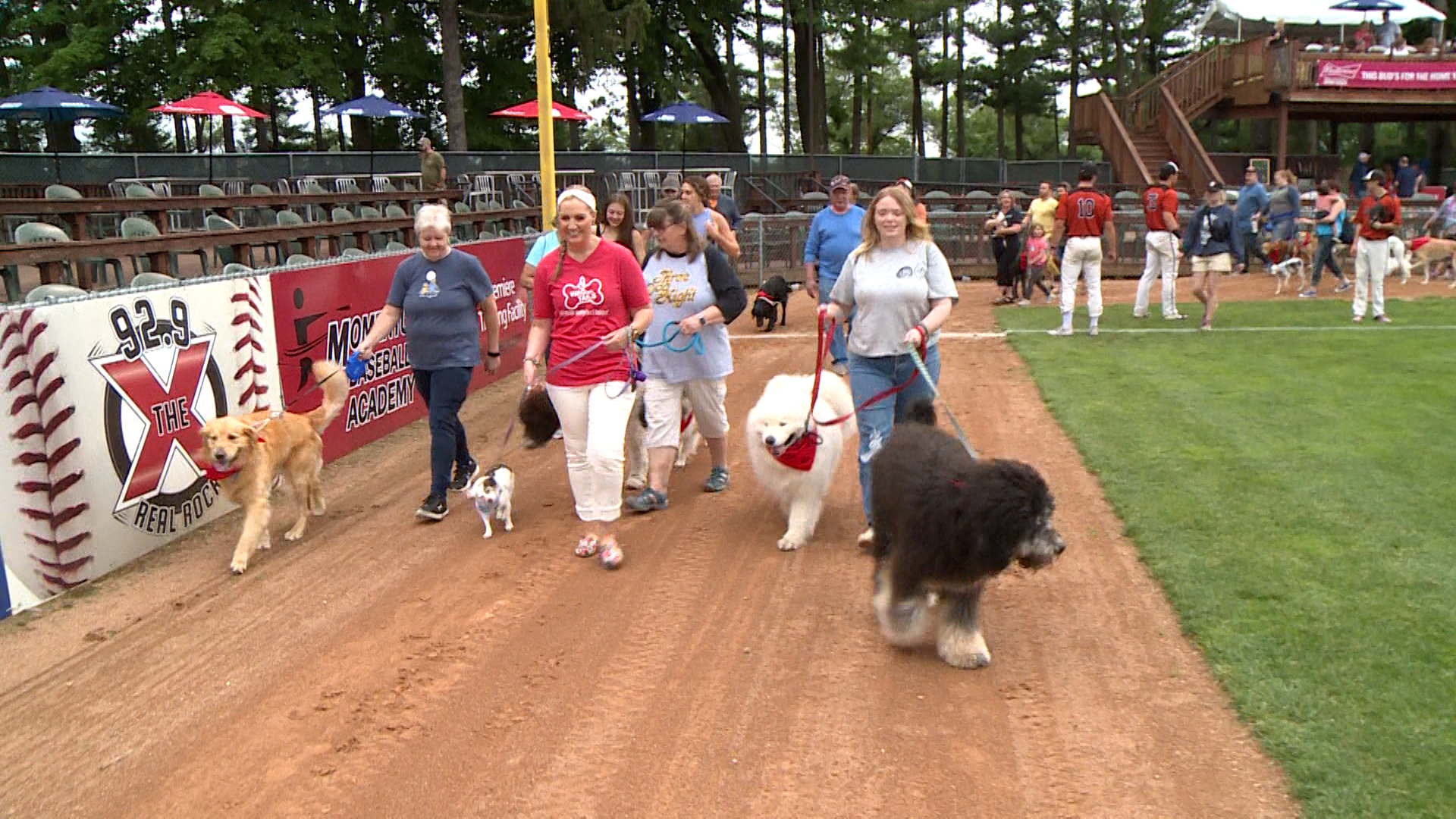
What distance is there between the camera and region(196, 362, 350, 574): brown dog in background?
21.2 feet

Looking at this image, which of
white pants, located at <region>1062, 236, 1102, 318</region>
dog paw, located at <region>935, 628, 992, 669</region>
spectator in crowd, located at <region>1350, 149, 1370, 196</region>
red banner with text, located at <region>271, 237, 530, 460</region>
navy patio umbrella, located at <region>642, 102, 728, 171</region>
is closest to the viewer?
dog paw, located at <region>935, 628, 992, 669</region>

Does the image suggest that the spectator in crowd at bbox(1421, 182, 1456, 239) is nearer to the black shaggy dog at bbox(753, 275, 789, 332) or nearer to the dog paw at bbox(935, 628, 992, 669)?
the black shaggy dog at bbox(753, 275, 789, 332)

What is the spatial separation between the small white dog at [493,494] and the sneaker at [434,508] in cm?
41

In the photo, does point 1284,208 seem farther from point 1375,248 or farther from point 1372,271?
point 1375,248

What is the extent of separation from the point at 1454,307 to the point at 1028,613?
47.1 ft

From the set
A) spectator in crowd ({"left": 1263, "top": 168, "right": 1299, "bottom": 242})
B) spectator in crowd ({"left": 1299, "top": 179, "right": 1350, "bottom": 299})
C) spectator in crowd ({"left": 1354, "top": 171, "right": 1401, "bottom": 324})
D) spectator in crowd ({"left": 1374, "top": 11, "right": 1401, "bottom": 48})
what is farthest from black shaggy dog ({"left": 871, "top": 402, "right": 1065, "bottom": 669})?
spectator in crowd ({"left": 1374, "top": 11, "right": 1401, "bottom": 48})

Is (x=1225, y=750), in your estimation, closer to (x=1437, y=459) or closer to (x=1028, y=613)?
(x=1028, y=613)

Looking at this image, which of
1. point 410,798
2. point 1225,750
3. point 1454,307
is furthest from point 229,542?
point 1454,307

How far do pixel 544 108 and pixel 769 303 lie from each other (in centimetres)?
472

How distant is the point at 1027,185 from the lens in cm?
3106

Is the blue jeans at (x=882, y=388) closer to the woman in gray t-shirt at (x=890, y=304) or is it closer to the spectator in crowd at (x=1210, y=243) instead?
the woman in gray t-shirt at (x=890, y=304)

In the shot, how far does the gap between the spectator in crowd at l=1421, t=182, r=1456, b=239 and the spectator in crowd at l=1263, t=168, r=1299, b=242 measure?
4121mm

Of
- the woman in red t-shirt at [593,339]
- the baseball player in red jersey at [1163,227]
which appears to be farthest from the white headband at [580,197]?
the baseball player in red jersey at [1163,227]

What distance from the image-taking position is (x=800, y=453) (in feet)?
21.2
